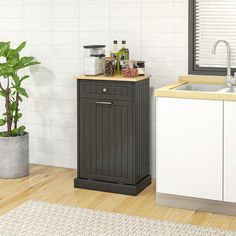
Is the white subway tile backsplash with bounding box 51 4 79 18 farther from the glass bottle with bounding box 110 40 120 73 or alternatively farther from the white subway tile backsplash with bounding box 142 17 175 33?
the white subway tile backsplash with bounding box 142 17 175 33

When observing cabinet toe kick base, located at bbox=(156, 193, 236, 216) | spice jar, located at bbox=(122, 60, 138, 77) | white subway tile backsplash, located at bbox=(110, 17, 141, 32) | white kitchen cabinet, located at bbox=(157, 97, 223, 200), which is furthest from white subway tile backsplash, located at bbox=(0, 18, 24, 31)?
cabinet toe kick base, located at bbox=(156, 193, 236, 216)

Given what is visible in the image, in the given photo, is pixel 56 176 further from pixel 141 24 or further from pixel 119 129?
pixel 141 24

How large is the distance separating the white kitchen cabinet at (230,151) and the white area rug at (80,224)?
0.34 m

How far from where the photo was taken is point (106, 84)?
173 inches

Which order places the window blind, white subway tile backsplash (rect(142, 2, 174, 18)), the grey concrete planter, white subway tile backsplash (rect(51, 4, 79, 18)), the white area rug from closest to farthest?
the white area rug, the window blind, white subway tile backsplash (rect(142, 2, 174, 18)), the grey concrete planter, white subway tile backsplash (rect(51, 4, 79, 18))

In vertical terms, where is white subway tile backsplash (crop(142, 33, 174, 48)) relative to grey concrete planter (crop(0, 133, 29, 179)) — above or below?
above

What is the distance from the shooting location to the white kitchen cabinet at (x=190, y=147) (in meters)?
3.92

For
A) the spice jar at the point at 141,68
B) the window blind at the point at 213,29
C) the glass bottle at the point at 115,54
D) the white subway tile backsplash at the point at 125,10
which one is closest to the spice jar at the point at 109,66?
the glass bottle at the point at 115,54

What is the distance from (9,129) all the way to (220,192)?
1.95 m

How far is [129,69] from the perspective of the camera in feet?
14.4

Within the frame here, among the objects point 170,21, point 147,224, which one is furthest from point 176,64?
point 147,224

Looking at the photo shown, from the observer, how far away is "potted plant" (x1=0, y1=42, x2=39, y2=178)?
4.75 m

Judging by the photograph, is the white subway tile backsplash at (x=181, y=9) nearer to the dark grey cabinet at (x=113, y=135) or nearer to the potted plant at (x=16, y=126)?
the dark grey cabinet at (x=113, y=135)

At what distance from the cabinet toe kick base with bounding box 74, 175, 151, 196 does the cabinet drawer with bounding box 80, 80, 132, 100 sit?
0.69 m
